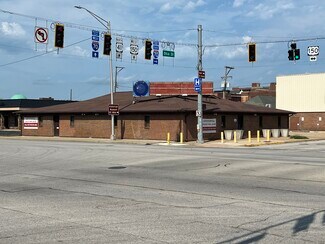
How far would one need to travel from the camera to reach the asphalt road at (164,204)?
718cm

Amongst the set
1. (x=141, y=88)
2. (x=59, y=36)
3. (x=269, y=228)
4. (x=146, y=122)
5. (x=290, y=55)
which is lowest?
(x=269, y=228)

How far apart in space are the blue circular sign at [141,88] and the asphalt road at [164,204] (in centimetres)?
3000

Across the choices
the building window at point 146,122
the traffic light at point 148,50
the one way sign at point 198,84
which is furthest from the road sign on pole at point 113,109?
the traffic light at point 148,50

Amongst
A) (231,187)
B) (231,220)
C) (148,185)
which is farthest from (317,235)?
(148,185)

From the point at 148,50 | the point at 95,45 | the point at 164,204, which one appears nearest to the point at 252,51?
the point at 148,50

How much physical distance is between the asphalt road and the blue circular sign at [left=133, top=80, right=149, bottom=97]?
98.4ft

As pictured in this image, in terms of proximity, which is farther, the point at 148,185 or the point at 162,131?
the point at 162,131

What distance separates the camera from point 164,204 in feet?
32.3

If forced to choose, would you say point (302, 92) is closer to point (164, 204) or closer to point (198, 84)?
point (198, 84)

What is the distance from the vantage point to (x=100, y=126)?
46188 millimetres

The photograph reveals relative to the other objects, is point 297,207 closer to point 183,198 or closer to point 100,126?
point 183,198

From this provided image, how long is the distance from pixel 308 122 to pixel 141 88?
34.8 m

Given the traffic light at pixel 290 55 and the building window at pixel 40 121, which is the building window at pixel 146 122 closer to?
the building window at pixel 40 121

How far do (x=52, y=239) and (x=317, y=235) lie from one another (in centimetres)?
400
